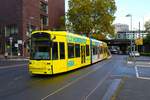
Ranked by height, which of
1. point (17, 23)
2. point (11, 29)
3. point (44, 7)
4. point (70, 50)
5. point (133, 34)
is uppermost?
point (44, 7)

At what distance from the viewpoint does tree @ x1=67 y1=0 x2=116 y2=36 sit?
4131 inches

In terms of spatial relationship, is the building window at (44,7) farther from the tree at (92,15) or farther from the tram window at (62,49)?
the tram window at (62,49)

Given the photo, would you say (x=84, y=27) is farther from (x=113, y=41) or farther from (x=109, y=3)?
(x=113, y=41)

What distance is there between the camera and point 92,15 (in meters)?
107

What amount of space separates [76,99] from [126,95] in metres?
2.31

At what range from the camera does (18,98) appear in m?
14.0

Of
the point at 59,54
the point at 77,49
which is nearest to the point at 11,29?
the point at 77,49

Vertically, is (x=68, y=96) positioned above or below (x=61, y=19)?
below

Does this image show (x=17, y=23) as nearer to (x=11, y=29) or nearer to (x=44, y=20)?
(x=11, y=29)

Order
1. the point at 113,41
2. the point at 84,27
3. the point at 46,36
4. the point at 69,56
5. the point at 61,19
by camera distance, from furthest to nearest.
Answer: the point at 113,41 → the point at 61,19 → the point at 84,27 → the point at 69,56 → the point at 46,36

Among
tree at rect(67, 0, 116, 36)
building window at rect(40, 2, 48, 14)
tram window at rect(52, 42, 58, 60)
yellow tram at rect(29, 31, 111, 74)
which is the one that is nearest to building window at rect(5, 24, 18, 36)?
building window at rect(40, 2, 48, 14)

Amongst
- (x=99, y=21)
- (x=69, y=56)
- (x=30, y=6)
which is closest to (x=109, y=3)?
(x=99, y=21)

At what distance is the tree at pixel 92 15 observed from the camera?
10494 cm

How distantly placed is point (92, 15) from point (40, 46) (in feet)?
274
